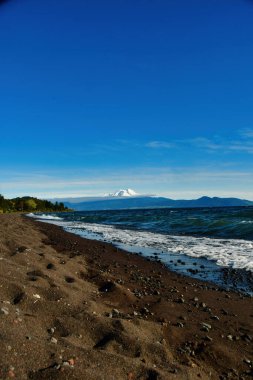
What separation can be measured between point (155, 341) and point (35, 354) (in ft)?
8.10

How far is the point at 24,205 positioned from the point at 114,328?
14233 centimetres

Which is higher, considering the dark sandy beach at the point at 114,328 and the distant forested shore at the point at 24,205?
the distant forested shore at the point at 24,205

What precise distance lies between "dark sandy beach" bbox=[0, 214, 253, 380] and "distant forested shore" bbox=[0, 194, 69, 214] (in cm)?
10399

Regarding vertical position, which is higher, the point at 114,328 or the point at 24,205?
the point at 24,205

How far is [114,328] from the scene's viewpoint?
6375 mm

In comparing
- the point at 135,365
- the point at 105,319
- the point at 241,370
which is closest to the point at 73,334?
the point at 105,319

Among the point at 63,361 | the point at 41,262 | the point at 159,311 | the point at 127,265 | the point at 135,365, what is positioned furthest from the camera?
the point at 127,265

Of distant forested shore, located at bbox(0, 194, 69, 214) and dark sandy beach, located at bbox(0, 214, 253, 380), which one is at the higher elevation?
distant forested shore, located at bbox(0, 194, 69, 214)

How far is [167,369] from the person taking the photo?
5238 millimetres

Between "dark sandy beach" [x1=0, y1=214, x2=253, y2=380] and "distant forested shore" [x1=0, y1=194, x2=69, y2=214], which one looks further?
"distant forested shore" [x1=0, y1=194, x2=69, y2=214]

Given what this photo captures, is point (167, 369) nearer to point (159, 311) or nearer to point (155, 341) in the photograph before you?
point (155, 341)

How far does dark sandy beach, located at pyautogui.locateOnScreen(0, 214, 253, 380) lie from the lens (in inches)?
188

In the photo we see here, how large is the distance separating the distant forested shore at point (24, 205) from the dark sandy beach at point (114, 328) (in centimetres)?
10399

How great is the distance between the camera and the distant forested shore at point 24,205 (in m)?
117
